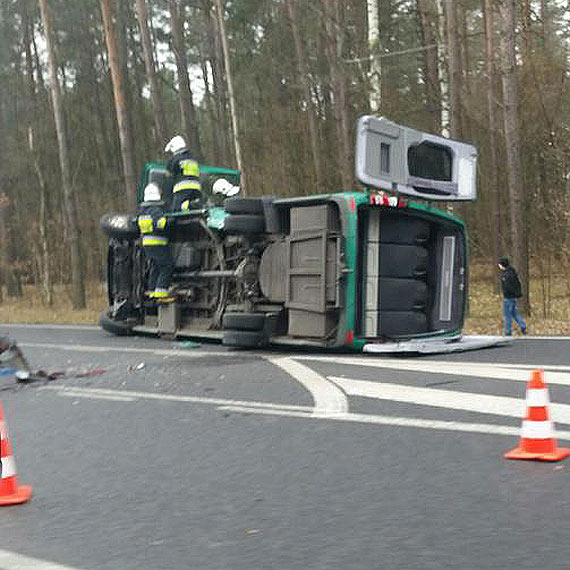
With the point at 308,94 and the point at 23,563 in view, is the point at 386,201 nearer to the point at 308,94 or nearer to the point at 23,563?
the point at 23,563

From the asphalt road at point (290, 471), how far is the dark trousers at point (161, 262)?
413cm

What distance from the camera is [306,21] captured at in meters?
31.2

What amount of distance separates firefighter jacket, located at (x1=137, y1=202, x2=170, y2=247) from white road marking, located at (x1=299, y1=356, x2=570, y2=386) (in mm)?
4064

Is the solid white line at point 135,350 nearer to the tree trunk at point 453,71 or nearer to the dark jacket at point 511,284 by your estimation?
the dark jacket at point 511,284

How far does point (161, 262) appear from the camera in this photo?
14.0 m

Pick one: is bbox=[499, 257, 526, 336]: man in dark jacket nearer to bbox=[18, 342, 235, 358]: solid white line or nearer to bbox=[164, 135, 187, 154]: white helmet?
bbox=[18, 342, 235, 358]: solid white line

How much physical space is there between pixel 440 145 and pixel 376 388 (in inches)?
160

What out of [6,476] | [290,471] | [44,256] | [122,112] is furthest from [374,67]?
[6,476]

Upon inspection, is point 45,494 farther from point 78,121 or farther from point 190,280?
point 78,121

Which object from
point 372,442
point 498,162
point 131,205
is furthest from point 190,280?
point 498,162

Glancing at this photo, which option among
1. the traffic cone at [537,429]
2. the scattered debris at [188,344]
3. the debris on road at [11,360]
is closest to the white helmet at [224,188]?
the scattered debris at [188,344]

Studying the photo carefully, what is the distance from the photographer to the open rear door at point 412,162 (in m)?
10.2

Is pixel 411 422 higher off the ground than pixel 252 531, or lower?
higher

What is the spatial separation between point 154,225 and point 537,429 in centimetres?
927
